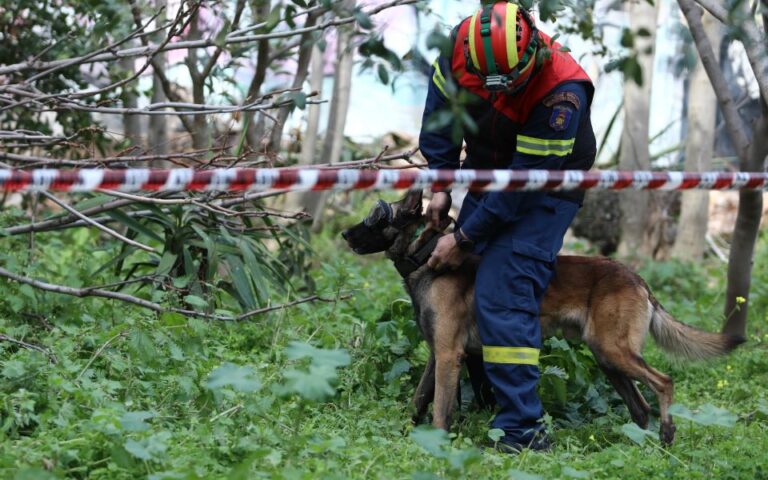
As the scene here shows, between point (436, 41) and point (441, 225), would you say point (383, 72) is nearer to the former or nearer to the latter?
point (436, 41)

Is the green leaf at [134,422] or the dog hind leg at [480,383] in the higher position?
the green leaf at [134,422]

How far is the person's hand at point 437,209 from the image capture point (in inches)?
185

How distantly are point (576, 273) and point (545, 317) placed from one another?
27 cm

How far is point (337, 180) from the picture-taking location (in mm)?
3662

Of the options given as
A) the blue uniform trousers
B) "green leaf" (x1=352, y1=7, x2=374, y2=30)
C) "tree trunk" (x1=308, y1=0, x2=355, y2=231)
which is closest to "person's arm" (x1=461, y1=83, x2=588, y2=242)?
the blue uniform trousers

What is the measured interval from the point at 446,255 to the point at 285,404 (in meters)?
1.05

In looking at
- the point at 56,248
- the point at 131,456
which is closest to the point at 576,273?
the point at 131,456

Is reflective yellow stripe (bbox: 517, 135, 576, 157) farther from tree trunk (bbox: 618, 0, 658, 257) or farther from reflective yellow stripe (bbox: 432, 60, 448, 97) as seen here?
tree trunk (bbox: 618, 0, 658, 257)

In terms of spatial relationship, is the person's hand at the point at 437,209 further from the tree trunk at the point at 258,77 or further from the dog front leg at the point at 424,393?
the tree trunk at the point at 258,77

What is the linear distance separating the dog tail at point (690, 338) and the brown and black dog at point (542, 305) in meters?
0.02

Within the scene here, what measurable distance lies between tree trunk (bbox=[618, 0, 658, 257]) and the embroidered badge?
6.27 metres

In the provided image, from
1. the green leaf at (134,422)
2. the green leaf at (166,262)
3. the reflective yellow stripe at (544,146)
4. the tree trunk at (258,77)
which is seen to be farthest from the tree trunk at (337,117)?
the green leaf at (134,422)

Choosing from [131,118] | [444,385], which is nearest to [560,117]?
[444,385]

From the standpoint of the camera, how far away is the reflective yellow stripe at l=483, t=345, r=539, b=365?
14.6 feet
